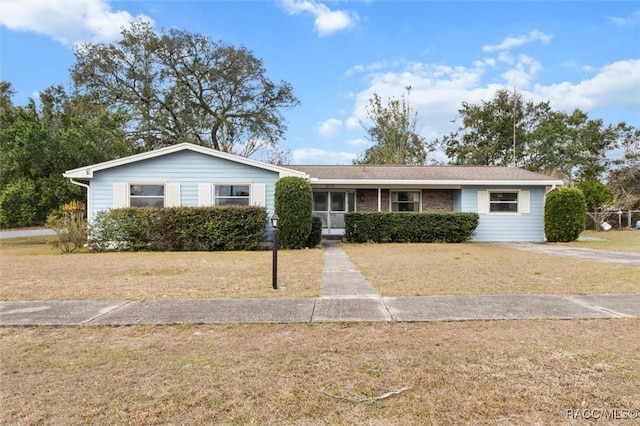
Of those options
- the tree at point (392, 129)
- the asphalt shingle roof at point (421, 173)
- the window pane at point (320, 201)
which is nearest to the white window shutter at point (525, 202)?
the asphalt shingle roof at point (421, 173)

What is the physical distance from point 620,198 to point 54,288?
32525mm

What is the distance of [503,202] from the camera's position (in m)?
15.7

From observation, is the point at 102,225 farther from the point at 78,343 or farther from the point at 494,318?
the point at 494,318

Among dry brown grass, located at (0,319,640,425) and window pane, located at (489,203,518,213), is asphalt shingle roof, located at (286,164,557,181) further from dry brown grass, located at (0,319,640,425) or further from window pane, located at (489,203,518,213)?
dry brown grass, located at (0,319,640,425)

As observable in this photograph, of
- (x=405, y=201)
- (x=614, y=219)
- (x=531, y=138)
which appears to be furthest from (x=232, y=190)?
(x=531, y=138)

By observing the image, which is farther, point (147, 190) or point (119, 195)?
point (147, 190)

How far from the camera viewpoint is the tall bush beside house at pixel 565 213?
46.3 ft

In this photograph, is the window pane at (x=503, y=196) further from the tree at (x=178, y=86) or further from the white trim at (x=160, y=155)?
the tree at (x=178, y=86)

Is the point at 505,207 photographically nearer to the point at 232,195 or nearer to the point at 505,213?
the point at 505,213

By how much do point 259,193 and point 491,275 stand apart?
8601 millimetres

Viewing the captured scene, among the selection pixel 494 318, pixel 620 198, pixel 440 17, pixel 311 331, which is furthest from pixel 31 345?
pixel 620 198

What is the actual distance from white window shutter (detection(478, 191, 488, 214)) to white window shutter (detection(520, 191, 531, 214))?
4.63 ft

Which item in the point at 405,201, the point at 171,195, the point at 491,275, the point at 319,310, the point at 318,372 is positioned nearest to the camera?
the point at 318,372

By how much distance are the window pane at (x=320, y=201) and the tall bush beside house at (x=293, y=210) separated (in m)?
4.43
